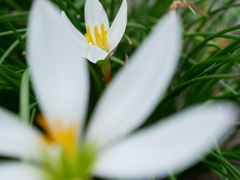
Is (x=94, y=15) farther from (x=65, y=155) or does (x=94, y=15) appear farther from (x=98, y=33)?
(x=65, y=155)

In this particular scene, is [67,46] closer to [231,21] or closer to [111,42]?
[111,42]

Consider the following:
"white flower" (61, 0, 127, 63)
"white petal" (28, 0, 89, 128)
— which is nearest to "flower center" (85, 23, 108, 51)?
"white flower" (61, 0, 127, 63)

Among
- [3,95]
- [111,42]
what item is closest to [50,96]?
[111,42]

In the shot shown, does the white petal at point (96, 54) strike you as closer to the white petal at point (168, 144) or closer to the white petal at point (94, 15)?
the white petal at point (94, 15)

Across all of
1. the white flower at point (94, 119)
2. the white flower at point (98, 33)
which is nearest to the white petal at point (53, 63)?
the white flower at point (94, 119)

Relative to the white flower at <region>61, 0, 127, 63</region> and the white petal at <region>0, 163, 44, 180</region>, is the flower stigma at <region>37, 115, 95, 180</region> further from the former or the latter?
the white flower at <region>61, 0, 127, 63</region>

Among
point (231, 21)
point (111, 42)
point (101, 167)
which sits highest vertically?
point (231, 21)
